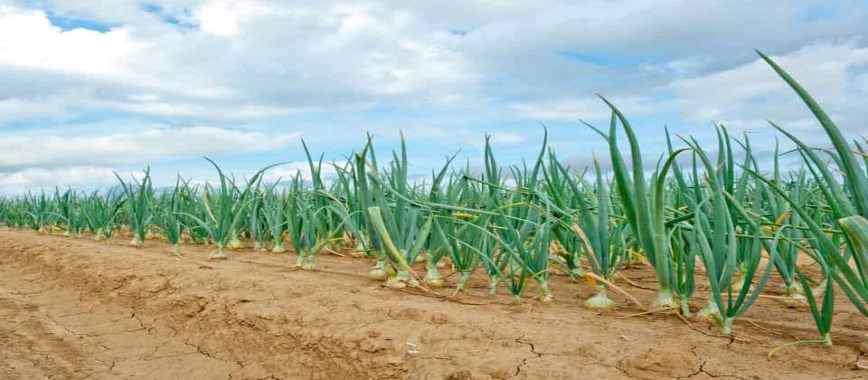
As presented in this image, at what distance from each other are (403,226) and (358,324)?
589 mm

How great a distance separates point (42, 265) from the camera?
3965 mm

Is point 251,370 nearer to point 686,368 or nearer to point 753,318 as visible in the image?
point 686,368

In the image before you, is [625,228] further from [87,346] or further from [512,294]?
[87,346]

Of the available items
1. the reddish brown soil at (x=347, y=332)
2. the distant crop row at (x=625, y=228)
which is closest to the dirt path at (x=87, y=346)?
the reddish brown soil at (x=347, y=332)

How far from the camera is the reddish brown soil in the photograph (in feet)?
4.79

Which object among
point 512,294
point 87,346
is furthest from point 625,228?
point 87,346

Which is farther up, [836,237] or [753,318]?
[836,237]

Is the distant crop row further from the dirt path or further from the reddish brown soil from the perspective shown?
the dirt path

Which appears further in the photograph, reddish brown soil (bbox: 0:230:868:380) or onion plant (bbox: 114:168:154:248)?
onion plant (bbox: 114:168:154:248)

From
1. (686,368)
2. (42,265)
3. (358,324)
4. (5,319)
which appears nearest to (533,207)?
(358,324)

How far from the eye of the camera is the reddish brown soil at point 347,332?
4.79ft

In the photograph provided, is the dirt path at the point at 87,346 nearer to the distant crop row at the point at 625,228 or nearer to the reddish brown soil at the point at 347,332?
A: the reddish brown soil at the point at 347,332

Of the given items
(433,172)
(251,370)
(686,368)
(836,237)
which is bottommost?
(251,370)

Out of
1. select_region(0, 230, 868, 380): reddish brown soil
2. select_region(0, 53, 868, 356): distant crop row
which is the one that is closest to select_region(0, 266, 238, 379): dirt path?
select_region(0, 230, 868, 380): reddish brown soil
